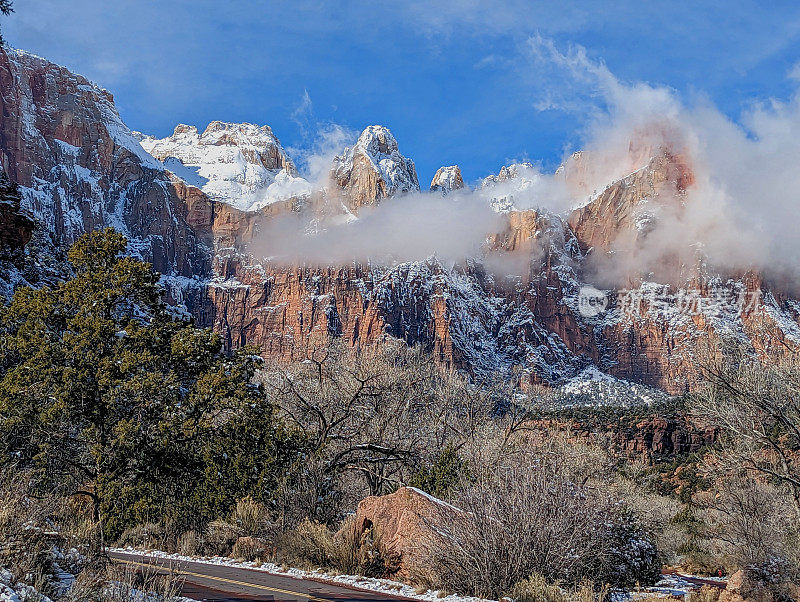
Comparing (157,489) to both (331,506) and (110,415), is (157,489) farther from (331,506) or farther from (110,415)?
(331,506)

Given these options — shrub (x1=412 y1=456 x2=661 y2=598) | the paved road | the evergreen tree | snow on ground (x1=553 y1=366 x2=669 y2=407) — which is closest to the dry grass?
shrub (x1=412 y1=456 x2=661 y2=598)

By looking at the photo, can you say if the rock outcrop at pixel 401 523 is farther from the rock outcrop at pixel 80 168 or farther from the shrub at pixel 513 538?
the rock outcrop at pixel 80 168

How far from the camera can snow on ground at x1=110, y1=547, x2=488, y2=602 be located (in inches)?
401

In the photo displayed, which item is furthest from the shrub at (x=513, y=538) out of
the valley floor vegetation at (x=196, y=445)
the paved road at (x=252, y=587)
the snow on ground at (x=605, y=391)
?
the snow on ground at (x=605, y=391)

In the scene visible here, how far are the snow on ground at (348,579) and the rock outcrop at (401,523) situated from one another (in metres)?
0.58

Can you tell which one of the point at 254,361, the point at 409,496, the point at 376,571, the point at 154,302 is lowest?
the point at 376,571

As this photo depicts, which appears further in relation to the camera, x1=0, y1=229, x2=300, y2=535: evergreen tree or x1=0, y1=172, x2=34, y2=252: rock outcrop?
x1=0, y1=229, x2=300, y2=535: evergreen tree

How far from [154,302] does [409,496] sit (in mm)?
10401

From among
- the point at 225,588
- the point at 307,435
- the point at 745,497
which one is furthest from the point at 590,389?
the point at 225,588

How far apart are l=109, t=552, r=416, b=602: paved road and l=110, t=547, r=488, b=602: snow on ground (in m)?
0.29

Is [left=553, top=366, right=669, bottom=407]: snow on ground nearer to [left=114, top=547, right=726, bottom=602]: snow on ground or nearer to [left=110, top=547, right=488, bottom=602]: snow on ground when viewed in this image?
[left=114, top=547, right=726, bottom=602]: snow on ground

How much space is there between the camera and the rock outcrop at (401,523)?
11656mm

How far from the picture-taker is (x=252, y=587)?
34.5 feet

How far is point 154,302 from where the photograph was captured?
63.4 ft
